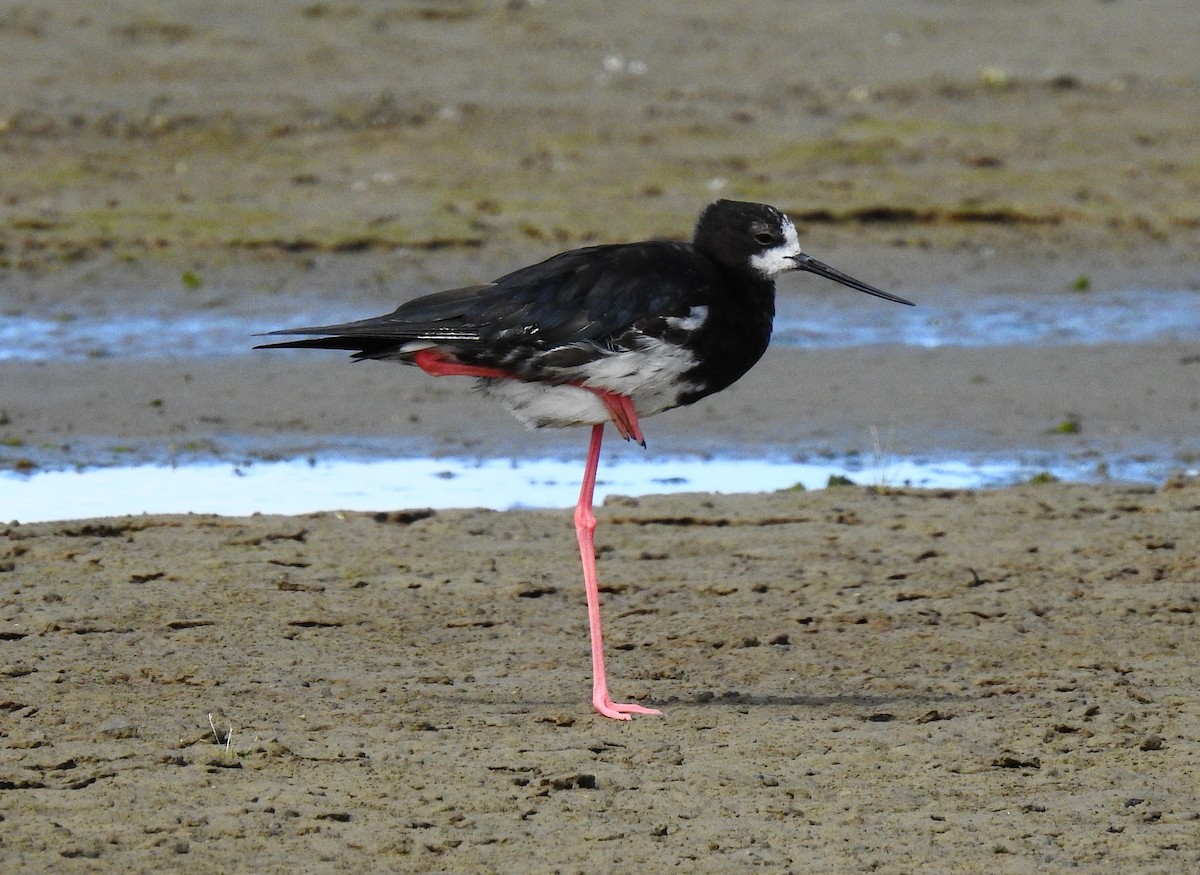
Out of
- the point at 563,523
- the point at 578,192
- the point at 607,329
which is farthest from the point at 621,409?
the point at 578,192

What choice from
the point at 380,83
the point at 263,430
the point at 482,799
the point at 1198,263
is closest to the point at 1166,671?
the point at 482,799

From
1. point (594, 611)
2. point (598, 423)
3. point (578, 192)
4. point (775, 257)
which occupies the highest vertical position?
point (775, 257)

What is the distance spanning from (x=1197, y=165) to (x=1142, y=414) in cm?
593

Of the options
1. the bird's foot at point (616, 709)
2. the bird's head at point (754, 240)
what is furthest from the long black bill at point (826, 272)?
the bird's foot at point (616, 709)

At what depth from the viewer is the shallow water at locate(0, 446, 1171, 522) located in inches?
324

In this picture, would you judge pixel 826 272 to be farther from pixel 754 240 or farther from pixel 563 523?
pixel 563 523

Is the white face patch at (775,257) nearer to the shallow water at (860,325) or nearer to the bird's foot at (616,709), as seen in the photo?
the bird's foot at (616,709)

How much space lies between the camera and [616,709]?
5.46 metres

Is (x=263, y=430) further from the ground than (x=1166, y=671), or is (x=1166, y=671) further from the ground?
(x=1166, y=671)

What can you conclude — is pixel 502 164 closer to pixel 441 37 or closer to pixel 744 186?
pixel 744 186

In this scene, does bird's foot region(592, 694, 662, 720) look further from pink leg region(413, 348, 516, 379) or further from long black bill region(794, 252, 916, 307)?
long black bill region(794, 252, 916, 307)

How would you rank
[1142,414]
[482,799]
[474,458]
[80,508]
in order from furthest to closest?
1. [1142,414]
2. [474,458]
3. [80,508]
4. [482,799]

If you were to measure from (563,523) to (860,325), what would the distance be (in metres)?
4.78

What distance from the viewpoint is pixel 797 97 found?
16.7m
